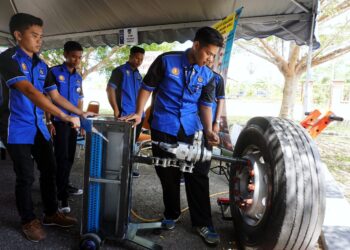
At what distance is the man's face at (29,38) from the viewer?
2350mm

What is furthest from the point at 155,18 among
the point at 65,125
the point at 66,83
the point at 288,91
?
the point at 288,91

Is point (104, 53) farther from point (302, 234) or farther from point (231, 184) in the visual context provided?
point (302, 234)

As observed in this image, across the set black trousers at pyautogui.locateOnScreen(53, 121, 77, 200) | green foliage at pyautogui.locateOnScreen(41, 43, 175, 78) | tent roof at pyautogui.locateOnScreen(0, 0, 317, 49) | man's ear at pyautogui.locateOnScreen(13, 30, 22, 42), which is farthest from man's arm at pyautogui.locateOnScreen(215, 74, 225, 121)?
green foliage at pyautogui.locateOnScreen(41, 43, 175, 78)

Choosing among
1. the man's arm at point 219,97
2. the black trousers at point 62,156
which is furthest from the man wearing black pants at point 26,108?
the man's arm at point 219,97

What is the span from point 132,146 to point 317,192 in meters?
1.24

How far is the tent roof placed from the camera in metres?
4.34

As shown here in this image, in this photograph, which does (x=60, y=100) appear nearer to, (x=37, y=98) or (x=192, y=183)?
(x=37, y=98)

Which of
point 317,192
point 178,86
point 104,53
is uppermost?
point 104,53

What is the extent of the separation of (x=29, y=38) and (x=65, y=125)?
108 centimetres

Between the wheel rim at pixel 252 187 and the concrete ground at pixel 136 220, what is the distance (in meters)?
0.42

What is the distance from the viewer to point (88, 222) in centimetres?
224

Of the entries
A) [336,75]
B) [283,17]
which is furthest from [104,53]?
[336,75]

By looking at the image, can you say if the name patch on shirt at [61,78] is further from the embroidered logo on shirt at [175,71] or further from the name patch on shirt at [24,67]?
the embroidered logo on shirt at [175,71]

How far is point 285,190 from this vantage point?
1789 mm
